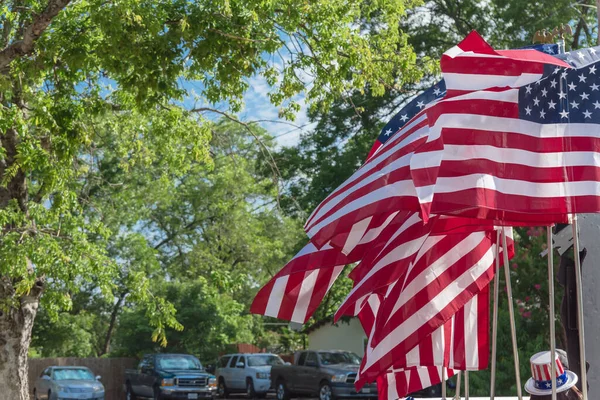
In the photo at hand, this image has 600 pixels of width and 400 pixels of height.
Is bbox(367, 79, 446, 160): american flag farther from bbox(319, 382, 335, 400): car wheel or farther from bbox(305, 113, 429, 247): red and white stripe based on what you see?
Answer: bbox(319, 382, 335, 400): car wheel

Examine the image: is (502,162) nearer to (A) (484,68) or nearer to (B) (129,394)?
(A) (484,68)

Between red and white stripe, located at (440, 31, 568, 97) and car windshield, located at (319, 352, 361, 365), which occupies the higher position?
red and white stripe, located at (440, 31, 568, 97)

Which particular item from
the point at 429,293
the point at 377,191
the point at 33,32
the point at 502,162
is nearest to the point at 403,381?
the point at 429,293

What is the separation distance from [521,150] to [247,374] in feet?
103

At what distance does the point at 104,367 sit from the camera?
41.1 meters

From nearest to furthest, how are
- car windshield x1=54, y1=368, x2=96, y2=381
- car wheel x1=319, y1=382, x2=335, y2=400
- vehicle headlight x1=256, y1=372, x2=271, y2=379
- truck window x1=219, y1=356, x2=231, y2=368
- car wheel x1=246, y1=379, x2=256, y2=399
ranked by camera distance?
car wheel x1=319, y1=382, x2=335, y2=400
car windshield x1=54, y1=368, x2=96, y2=381
vehicle headlight x1=256, y1=372, x2=271, y2=379
car wheel x1=246, y1=379, x2=256, y2=399
truck window x1=219, y1=356, x2=231, y2=368

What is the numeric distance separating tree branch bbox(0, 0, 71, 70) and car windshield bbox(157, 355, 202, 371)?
23.2m

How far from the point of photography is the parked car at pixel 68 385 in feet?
101

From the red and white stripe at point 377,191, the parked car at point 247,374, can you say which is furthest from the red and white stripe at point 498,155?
the parked car at point 247,374

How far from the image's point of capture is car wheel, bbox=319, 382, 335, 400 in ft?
89.1

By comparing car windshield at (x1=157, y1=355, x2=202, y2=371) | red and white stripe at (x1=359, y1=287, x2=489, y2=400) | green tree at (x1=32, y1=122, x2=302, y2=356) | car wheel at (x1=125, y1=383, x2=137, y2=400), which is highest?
green tree at (x1=32, y1=122, x2=302, y2=356)

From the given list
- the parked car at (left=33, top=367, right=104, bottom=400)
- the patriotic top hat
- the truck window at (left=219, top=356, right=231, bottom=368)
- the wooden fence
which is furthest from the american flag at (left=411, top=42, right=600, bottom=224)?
the wooden fence

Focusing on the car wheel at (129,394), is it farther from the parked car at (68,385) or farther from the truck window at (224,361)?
Result: the truck window at (224,361)

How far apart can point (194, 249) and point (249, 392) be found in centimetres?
1185
